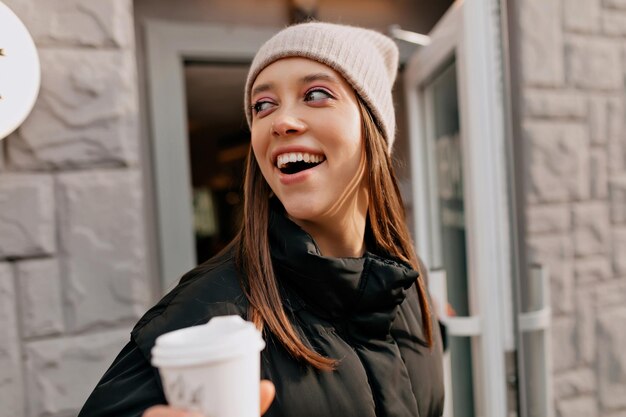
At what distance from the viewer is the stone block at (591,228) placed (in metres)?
2.33

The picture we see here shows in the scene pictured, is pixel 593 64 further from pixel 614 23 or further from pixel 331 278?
pixel 331 278

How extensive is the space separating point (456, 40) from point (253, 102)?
1.26 metres

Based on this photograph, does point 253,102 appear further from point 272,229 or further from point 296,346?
point 296,346

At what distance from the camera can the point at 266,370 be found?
95cm

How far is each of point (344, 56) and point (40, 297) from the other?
3.88 feet

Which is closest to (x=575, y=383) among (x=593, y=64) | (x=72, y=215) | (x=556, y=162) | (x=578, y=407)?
(x=578, y=407)

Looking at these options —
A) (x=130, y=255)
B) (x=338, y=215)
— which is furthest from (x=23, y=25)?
(x=338, y=215)

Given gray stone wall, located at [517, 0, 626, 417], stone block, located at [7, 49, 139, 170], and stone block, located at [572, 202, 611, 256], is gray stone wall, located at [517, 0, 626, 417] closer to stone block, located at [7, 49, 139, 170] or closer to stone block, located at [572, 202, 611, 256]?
stone block, located at [572, 202, 611, 256]

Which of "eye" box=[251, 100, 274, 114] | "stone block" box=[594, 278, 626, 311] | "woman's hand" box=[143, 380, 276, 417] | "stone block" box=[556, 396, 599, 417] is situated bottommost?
"stone block" box=[556, 396, 599, 417]

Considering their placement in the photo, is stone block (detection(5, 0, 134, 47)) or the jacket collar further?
stone block (detection(5, 0, 134, 47))

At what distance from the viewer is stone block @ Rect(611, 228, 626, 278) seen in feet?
7.87

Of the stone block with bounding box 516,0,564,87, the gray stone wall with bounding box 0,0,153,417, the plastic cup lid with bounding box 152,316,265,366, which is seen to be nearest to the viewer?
the plastic cup lid with bounding box 152,316,265,366

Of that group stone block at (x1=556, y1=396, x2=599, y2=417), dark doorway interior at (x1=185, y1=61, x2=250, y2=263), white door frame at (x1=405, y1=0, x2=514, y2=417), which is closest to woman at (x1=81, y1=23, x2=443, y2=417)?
white door frame at (x1=405, y1=0, x2=514, y2=417)

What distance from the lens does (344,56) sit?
118cm
